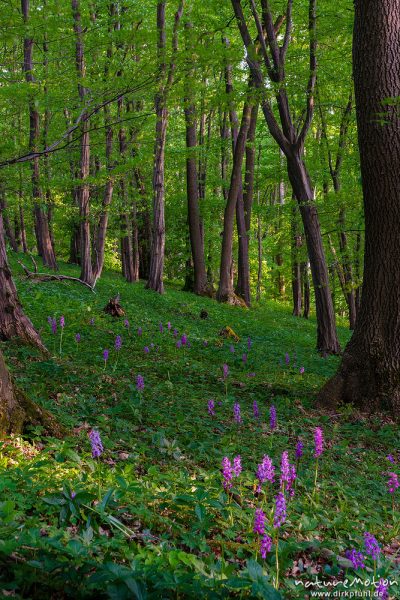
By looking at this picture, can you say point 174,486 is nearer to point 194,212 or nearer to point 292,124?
point 292,124

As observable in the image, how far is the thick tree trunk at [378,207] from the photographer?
21.0ft

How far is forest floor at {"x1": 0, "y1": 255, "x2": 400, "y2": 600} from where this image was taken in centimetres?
208

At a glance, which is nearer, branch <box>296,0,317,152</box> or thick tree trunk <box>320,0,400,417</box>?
thick tree trunk <box>320,0,400,417</box>

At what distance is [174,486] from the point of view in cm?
343

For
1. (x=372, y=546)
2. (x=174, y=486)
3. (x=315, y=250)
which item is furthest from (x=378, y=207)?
(x=315, y=250)

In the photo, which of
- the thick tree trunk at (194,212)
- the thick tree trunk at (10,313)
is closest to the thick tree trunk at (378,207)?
the thick tree trunk at (10,313)

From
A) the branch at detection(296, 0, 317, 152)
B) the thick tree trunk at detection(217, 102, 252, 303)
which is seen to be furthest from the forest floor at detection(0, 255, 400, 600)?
the thick tree trunk at detection(217, 102, 252, 303)

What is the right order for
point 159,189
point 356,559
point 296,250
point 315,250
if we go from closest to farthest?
point 356,559 → point 315,250 → point 159,189 → point 296,250

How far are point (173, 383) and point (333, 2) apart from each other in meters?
11.0

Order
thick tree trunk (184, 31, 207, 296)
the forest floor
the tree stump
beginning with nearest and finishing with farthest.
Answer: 1. the forest floor
2. the tree stump
3. thick tree trunk (184, 31, 207, 296)

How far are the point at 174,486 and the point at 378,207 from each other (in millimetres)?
4900

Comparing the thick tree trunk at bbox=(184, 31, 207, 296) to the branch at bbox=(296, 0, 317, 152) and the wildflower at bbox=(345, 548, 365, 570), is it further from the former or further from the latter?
the wildflower at bbox=(345, 548, 365, 570)

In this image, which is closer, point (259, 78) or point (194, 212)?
point (259, 78)

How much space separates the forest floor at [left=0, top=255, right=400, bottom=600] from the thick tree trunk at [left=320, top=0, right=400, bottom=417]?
0.52m
